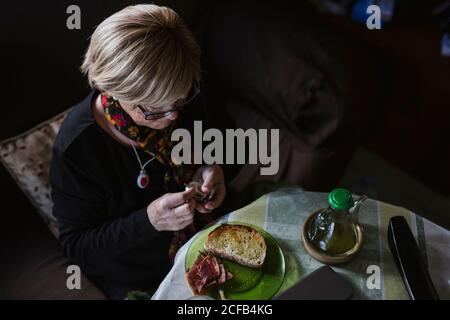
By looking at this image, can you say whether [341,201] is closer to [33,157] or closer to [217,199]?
[217,199]

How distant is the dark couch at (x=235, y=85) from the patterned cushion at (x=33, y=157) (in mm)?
39

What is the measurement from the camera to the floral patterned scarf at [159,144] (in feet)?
3.26

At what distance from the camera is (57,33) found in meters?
1.16

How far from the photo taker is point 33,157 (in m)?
1.20

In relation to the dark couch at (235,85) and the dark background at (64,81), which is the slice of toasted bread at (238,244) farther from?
the dark background at (64,81)

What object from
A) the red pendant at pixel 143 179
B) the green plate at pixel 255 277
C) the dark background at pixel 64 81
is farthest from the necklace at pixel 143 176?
the dark background at pixel 64 81

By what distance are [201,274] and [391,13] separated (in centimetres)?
128

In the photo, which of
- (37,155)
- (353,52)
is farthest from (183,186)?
(353,52)

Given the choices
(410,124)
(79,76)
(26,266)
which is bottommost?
(26,266)

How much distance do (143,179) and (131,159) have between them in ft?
0.18

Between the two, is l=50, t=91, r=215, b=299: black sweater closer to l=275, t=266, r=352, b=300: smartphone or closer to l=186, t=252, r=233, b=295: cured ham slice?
l=186, t=252, r=233, b=295: cured ham slice

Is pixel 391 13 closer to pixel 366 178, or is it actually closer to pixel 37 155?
pixel 366 178

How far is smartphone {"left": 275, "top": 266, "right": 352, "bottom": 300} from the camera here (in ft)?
2.69
